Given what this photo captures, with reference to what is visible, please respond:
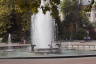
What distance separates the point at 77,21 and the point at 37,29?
5398cm

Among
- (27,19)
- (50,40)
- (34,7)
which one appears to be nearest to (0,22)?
(27,19)

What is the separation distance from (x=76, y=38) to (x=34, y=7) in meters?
76.9

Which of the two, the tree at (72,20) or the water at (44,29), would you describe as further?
the tree at (72,20)

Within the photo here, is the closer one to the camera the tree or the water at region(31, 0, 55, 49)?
the water at region(31, 0, 55, 49)

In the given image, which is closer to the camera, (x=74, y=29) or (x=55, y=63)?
(x=55, y=63)

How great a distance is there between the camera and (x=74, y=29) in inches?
3568

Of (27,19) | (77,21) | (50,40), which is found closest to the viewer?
(50,40)

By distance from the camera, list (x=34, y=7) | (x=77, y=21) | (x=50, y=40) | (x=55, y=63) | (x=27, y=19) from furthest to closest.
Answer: (x=77, y=21)
(x=27, y=19)
(x=50, y=40)
(x=55, y=63)
(x=34, y=7)

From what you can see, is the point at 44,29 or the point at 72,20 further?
the point at 72,20

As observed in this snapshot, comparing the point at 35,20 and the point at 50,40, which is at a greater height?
the point at 35,20

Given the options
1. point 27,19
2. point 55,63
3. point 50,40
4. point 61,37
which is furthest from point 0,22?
point 55,63

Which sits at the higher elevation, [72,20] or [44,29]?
[72,20]

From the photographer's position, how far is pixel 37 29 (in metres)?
33.9

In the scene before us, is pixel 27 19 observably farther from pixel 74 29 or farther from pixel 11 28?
pixel 74 29
